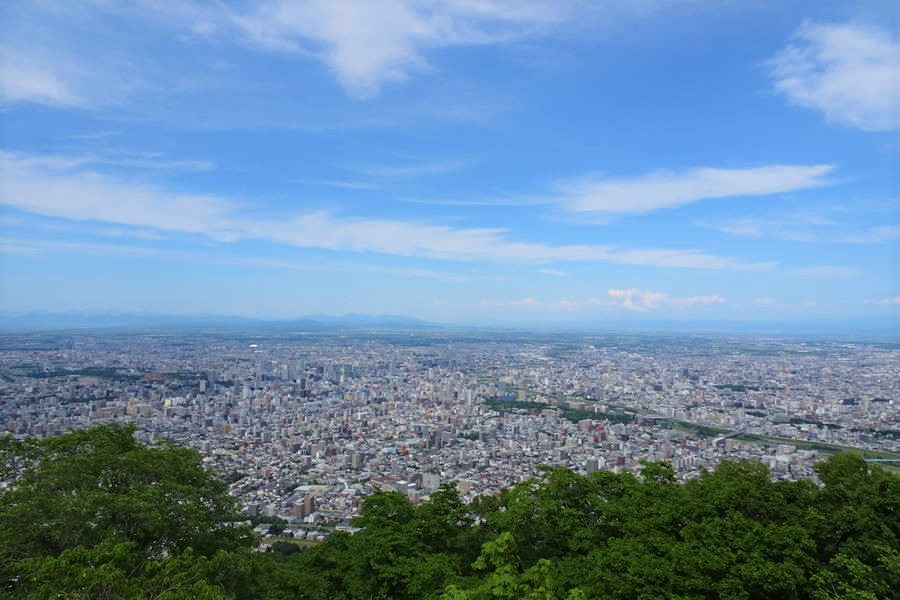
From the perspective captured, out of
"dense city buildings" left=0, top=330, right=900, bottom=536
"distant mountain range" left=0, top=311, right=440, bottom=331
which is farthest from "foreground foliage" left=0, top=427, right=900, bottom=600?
"distant mountain range" left=0, top=311, right=440, bottom=331

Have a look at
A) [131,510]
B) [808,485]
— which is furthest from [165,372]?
[808,485]

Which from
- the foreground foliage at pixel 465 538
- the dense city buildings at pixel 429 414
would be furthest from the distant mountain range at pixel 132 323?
the foreground foliage at pixel 465 538

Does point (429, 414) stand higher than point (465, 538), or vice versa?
point (465, 538)

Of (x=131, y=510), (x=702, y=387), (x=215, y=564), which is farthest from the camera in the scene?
(x=702, y=387)

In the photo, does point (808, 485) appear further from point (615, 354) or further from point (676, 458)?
point (615, 354)

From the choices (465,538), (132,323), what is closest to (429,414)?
(465,538)

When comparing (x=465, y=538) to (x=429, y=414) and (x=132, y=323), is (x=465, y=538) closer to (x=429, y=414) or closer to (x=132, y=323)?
(x=429, y=414)

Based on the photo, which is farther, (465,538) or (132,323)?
(132,323)
